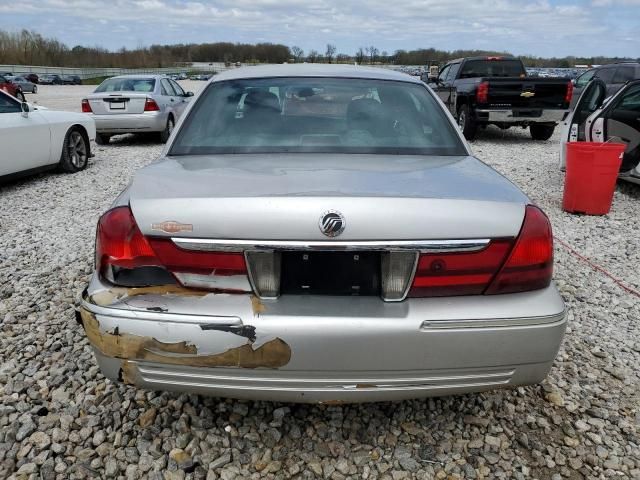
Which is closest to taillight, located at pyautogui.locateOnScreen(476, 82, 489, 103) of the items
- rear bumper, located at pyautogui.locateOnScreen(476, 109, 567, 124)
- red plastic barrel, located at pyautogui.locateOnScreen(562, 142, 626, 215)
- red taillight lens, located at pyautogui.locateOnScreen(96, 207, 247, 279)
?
rear bumper, located at pyautogui.locateOnScreen(476, 109, 567, 124)

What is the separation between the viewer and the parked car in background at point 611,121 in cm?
669

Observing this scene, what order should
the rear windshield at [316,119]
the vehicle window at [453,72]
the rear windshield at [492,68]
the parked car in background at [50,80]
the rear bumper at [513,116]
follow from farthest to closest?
the parked car in background at [50,80], the vehicle window at [453,72], the rear windshield at [492,68], the rear bumper at [513,116], the rear windshield at [316,119]

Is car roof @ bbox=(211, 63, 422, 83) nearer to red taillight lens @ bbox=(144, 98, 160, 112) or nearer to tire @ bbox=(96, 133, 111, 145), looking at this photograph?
red taillight lens @ bbox=(144, 98, 160, 112)

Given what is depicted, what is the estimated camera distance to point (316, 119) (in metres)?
2.85

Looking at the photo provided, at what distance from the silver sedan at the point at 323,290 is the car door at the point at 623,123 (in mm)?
5757

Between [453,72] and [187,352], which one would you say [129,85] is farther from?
[187,352]

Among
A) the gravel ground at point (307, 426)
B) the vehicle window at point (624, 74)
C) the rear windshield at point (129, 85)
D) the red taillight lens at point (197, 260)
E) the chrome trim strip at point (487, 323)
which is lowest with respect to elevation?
the gravel ground at point (307, 426)

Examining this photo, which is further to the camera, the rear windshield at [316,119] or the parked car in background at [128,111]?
the parked car in background at [128,111]

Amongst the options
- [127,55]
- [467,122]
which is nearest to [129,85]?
[467,122]

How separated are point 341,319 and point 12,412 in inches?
68.6

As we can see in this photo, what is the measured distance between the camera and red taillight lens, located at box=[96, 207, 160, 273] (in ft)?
6.08

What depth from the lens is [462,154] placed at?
2.71 metres

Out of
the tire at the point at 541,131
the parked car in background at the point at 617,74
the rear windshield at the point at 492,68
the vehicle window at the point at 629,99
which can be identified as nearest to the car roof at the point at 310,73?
the vehicle window at the point at 629,99

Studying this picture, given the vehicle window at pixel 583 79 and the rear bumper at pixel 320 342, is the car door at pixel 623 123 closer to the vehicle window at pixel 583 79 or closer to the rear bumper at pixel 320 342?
the rear bumper at pixel 320 342
